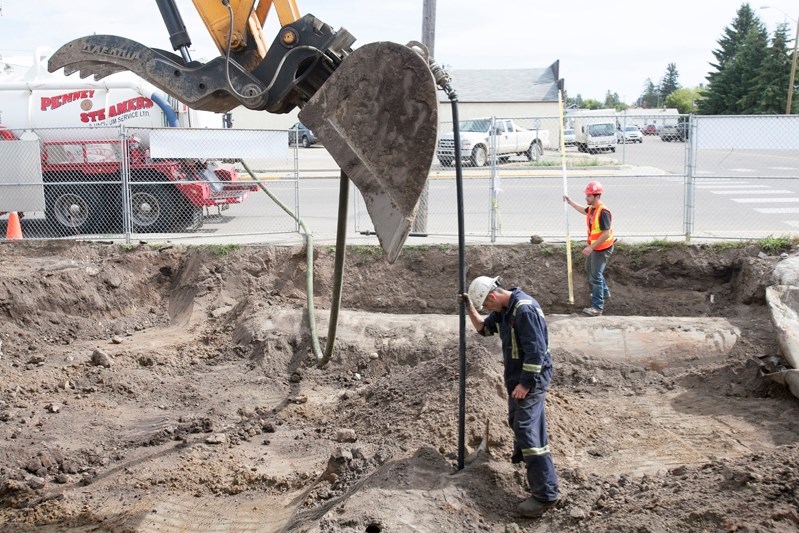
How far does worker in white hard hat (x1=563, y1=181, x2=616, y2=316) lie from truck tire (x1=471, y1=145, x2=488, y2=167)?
13.0 metres

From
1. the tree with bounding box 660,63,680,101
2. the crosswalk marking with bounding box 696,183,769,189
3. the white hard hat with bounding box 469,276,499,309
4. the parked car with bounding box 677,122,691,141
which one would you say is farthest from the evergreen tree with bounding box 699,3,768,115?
the tree with bounding box 660,63,680,101

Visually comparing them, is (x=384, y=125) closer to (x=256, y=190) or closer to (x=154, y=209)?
(x=154, y=209)

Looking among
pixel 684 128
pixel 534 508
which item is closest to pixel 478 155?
pixel 684 128

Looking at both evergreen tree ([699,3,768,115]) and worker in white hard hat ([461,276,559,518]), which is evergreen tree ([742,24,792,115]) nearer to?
evergreen tree ([699,3,768,115])

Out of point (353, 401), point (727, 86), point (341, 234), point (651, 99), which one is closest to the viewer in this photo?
point (341, 234)

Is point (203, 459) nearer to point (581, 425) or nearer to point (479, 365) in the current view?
point (479, 365)

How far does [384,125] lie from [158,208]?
11732mm

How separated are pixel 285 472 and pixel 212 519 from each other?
1058mm

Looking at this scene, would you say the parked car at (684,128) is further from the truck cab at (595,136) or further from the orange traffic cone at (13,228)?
the orange traffic cone at (13,228)

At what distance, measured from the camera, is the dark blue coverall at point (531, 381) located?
20.5ft

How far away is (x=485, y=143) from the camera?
2442cm

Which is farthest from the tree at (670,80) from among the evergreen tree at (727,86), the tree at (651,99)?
the evergreen tree at (727,86)

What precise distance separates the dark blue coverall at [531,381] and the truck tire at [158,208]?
418 inches

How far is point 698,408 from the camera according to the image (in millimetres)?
9203
